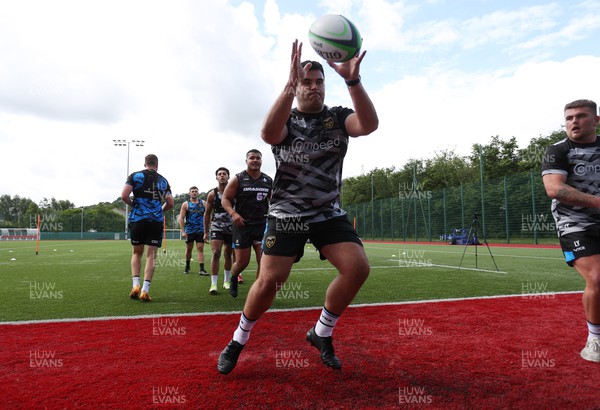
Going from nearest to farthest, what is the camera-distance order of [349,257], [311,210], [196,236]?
[349,257], [311,210], [196,236]

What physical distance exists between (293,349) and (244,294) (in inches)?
135

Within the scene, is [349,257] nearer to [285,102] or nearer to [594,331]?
[285,102]

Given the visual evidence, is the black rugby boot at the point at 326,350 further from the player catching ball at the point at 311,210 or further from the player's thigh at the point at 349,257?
the player's thigh at the point at 349,257

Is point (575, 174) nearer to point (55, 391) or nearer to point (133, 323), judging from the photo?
point (55, 391)

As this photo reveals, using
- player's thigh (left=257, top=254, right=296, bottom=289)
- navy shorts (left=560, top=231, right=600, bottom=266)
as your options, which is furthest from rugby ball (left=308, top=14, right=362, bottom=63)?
navy shorts (left=560, top=231, right=600, bottom=266)

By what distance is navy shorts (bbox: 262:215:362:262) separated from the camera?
3104 millimetres

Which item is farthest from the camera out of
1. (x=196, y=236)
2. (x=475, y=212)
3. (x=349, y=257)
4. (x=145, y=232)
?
(x=475, y=212)

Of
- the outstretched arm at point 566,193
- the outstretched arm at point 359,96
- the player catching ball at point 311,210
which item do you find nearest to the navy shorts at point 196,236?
the player catching ball at point 311,210

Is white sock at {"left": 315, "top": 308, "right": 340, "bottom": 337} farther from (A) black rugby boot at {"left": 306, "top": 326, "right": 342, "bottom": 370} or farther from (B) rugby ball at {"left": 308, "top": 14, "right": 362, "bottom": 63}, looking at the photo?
(B) rugby ball at {"left": 308, "top": 14, "right": 362, "bottom": 63}

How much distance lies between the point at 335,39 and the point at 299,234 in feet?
4.72

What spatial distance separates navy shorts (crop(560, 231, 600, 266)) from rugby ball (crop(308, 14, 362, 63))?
7.83 feet

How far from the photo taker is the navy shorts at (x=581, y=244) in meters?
3.23

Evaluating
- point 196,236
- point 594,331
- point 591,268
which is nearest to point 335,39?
point 591,268

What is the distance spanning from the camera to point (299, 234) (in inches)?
123
